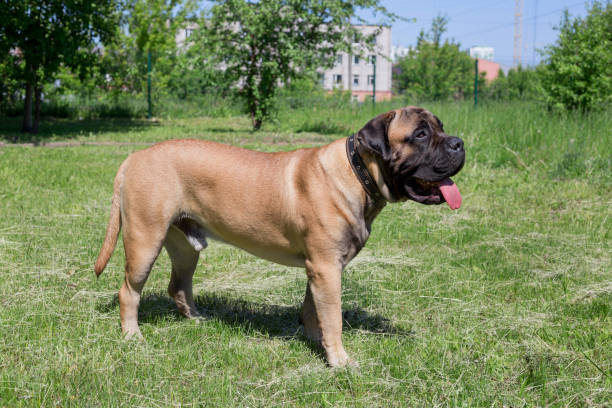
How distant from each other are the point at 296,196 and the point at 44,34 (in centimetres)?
1495

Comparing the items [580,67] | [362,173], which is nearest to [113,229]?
[362,173]

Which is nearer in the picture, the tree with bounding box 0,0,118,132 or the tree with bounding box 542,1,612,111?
the tree with bounding box 542,1,612,111

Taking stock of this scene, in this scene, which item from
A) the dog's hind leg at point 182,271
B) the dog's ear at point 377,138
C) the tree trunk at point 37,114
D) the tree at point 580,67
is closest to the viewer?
the dog's ear at point 377,138

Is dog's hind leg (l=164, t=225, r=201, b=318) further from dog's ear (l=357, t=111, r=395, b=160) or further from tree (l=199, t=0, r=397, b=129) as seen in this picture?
tree (l=199, t=0, r=397, b=129)

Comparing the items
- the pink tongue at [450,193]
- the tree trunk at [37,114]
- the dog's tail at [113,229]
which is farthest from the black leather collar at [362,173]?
the tree trunk at [37,114]

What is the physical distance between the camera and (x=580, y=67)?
1402cm

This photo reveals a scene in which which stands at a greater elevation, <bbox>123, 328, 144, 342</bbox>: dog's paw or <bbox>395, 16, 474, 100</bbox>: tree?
<bbox>395, 16, 474, 100</bbox>: tree

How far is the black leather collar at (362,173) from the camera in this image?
3.29 metres

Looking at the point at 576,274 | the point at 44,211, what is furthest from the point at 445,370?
the point at 44,211

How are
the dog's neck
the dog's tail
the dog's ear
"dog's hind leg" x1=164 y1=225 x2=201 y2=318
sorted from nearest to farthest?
1. the dog's ear
2. the dog's neck
3. the dog's tail
4. "dog's hind leg" x1=164 y1=225 x2=201 y2=318

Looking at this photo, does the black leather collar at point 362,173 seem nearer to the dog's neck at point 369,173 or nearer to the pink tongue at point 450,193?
the dog's neck at point 369,173

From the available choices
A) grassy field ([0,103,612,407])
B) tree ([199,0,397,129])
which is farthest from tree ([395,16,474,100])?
grassy field ([0,103,612,407])

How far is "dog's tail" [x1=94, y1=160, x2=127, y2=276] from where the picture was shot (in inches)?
145

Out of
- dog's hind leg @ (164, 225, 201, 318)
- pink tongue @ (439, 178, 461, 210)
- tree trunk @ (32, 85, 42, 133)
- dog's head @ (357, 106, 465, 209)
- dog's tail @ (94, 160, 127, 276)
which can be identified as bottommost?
dog's hind leg @ (164, 225, 201, 318)
